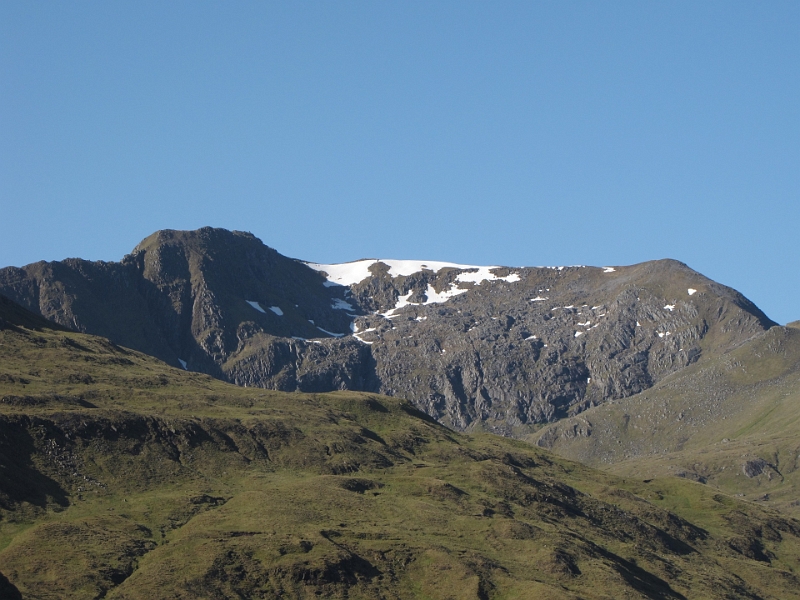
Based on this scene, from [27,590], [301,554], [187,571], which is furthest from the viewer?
[301,554]

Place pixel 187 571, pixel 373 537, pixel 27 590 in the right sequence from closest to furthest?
pixel 27 590
pixel 187 571
pixel 373 537

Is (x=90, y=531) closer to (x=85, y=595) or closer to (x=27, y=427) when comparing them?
(x=85, y=595)

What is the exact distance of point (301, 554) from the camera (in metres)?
168

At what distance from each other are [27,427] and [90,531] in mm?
39089

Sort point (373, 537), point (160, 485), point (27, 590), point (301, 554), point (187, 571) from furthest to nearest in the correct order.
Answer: point (160, 485)
point (373, 537)
point (301, 554)
point (187, 571)
point (27, 590)

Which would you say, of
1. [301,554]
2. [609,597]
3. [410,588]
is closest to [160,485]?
Result: [301,554]

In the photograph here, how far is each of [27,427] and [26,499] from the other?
2578 cm

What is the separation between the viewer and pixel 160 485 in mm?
198875

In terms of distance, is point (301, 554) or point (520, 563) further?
point (520, 563)

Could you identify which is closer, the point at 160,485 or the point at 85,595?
the point at 85,595

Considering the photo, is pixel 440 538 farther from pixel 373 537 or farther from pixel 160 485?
pixel 160 485

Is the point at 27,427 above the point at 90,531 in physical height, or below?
above

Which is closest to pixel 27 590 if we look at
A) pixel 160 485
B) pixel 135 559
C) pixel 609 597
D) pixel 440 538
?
pixel 135 559

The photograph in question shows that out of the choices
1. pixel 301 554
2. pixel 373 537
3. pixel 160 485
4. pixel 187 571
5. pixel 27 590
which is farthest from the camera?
pixel 160 485
